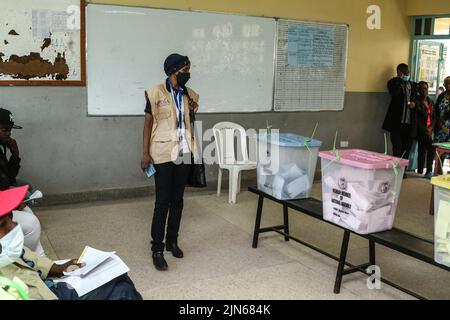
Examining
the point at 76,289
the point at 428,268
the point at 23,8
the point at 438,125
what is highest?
the point at 23,8

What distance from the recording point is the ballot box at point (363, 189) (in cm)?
281

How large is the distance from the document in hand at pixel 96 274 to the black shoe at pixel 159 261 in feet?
3.56

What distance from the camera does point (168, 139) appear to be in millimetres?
3244

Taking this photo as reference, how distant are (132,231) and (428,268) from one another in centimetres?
240

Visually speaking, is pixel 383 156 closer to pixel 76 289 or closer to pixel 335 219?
pixel 335 219

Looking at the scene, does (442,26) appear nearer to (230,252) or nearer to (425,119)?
(425,119)

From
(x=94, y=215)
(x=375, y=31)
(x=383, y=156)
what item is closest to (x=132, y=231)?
(x=94, y=215)

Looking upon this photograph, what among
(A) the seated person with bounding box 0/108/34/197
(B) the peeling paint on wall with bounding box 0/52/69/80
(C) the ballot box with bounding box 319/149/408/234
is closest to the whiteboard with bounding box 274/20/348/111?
(B) the peeling paint on wall with bounding box 0/52/69/80

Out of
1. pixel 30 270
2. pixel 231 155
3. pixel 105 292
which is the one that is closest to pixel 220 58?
pixel 231 155

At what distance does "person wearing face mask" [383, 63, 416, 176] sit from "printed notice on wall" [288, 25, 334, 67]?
42.9 inches

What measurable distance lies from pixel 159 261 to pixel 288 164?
115cm

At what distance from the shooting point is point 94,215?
4578 millimetres

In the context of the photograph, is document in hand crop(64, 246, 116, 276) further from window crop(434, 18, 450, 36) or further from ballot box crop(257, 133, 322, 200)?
window crop(434, 18, 450, 36)

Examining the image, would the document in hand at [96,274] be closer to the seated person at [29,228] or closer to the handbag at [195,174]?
the seated person at [29,228]
